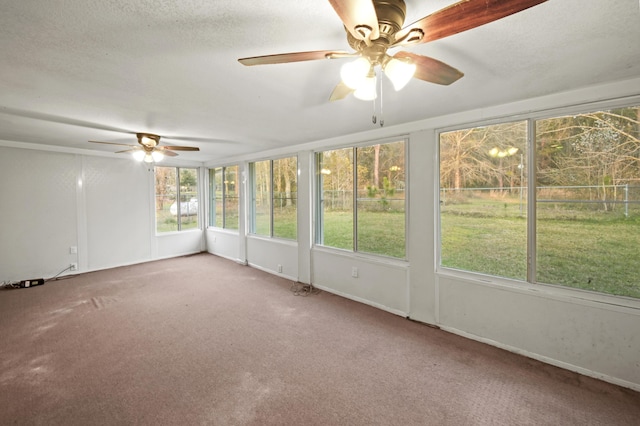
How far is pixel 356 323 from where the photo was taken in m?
3.23

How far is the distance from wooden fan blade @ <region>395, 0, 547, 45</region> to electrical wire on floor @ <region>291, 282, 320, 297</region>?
369 cm

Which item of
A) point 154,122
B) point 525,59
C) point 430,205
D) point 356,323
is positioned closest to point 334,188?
point 430,205

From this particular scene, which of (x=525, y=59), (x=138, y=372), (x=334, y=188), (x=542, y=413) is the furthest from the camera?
(x=334, y=188)

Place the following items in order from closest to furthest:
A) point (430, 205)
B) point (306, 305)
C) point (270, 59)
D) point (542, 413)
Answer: point (270, 59) < point (542, 413) < point (430, 205) < point (306, 305)

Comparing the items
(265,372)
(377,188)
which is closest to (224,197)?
(377,188)

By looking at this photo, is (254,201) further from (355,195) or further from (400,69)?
(400,69)

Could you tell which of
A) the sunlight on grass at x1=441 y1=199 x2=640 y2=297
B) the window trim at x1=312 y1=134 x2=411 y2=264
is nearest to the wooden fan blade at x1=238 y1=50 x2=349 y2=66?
the window trim at x1=312 y1=134 x2=411 y2=264

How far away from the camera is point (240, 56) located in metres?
1.70

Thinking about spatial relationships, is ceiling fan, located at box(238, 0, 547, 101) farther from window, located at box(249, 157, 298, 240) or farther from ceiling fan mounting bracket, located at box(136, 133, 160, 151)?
window, located at box(249, 157, 298, 240)

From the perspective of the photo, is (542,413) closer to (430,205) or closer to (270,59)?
(430,205)

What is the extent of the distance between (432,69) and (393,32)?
320 millimetres

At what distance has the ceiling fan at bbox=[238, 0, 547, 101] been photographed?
92cm

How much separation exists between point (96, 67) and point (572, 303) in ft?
13.5

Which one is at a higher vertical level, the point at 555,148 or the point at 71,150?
the point at 71,150
